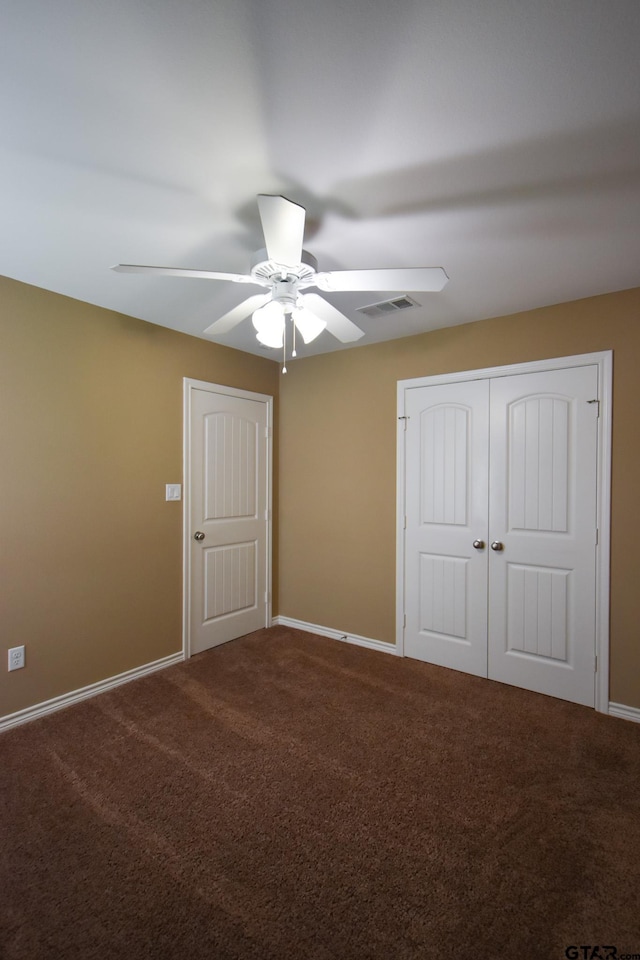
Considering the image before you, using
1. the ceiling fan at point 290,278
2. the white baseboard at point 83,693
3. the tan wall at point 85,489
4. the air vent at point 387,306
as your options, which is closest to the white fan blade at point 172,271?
the ceiling fan at point 290,278

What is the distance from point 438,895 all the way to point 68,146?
111 inches

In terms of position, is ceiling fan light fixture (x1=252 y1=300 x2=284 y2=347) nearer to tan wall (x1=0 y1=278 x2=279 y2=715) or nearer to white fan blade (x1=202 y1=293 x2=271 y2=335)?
white fan blade (x1=202 y1=293 x2=271 y2=335)

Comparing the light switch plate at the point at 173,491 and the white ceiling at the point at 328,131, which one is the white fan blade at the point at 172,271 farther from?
the light switch plate at the point at 173,491

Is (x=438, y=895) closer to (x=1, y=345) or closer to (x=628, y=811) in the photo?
(x=628, y=811)

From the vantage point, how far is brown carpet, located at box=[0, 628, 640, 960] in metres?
1.42

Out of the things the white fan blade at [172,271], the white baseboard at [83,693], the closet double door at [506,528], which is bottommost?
the white baseboard at [83,693]

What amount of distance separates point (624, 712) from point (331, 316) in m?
2.80

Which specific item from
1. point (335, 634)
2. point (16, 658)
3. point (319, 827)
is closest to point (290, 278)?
point (319, 827)

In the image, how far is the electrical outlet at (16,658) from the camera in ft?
8.45

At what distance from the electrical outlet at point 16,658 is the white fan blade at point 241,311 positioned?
82.7 inches

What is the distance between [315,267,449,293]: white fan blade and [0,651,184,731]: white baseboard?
279 cm

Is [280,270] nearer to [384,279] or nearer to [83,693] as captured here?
[384,279]

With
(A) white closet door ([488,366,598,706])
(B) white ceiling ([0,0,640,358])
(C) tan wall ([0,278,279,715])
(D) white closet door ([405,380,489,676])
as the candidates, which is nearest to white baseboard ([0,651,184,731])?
(C) tan wall ([0,278,279,715])

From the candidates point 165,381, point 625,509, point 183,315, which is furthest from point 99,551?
point 625,509
